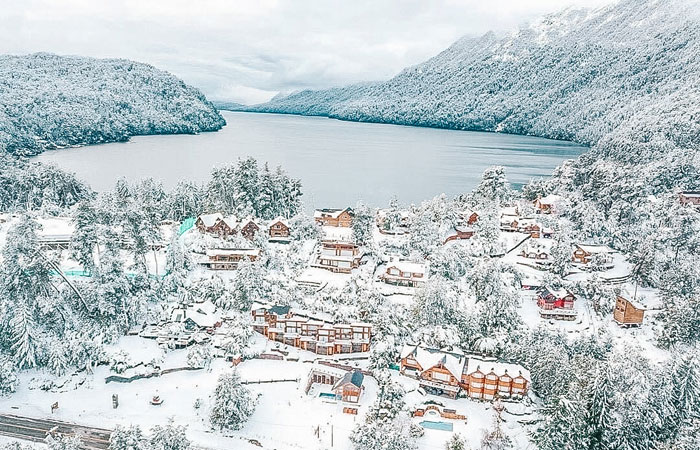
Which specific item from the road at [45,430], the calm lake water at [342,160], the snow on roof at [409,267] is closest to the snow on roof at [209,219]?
the snow on roof at [409,267]

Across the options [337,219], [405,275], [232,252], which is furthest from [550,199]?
[232,252]

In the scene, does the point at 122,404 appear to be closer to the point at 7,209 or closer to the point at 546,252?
the point at 546,252

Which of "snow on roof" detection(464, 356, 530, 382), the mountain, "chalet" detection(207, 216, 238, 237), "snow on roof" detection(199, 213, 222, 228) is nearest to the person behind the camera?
"snow on roof" detection(464, 356, 530, 382)

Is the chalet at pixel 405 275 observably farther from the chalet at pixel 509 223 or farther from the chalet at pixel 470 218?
the chalet at pixel 509 223

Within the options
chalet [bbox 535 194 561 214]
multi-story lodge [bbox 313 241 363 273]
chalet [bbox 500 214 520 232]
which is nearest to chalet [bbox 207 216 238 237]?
multi-story lodge [bbox 313 241 363 273]

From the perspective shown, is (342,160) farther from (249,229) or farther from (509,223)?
(249,229)

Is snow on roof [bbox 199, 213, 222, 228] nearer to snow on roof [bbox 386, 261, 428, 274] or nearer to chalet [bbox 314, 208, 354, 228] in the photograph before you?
chalet [bbox 314, 208, 354, 228]

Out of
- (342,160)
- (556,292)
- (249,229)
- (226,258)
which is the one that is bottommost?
(556,292)
